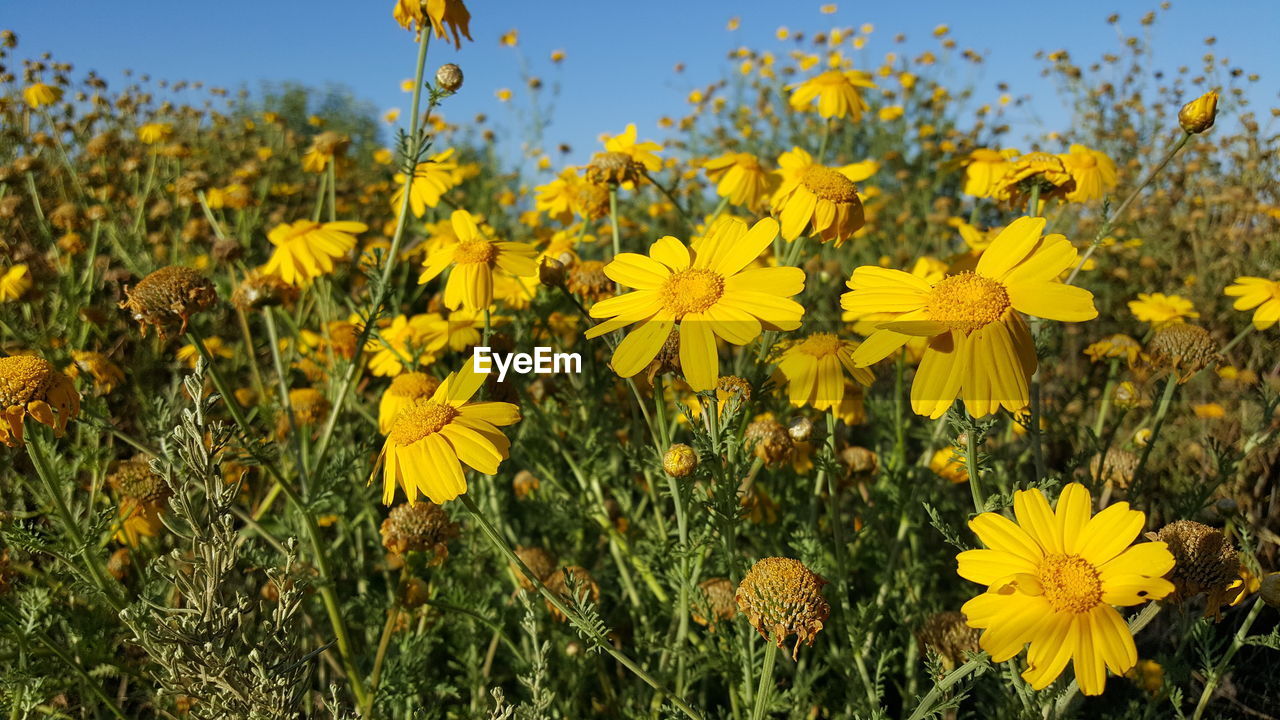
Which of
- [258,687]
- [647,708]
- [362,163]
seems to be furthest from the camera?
[362,163]

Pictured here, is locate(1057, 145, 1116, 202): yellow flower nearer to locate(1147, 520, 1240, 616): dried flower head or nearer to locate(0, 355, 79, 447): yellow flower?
locate(1147, 520, 1240, 616): dried flower head

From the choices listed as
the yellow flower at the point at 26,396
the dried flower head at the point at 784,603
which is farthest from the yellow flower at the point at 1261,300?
the yellow flower at the point at 26,396

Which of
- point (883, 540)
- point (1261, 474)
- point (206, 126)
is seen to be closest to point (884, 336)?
point (883, 540)

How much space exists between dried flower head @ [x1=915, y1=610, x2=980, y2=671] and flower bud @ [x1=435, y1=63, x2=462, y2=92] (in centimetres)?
173

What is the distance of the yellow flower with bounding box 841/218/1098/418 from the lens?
113cm

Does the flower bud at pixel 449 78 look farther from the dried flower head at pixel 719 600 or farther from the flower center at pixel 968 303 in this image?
the dried flower head at pixel 719 600

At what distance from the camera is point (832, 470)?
177cm

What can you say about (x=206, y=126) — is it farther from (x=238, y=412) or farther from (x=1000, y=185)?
(x=1000, y=185)

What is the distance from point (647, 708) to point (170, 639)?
125 cm

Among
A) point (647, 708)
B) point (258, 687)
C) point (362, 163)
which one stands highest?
point (362, 163)

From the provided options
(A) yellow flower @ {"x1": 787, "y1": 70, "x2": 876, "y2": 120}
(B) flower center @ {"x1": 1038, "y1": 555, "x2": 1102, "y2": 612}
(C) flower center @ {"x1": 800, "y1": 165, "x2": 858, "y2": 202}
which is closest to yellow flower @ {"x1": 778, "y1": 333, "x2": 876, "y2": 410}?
(C) flower center @ {"x1": 800, "y1": 165, "x2": 858, "y2": 202}

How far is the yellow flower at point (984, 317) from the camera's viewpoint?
113 cm

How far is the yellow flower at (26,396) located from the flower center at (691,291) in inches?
49.1

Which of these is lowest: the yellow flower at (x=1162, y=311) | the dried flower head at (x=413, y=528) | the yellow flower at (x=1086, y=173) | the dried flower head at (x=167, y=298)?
the dried flower head at (x=413, y=528)
